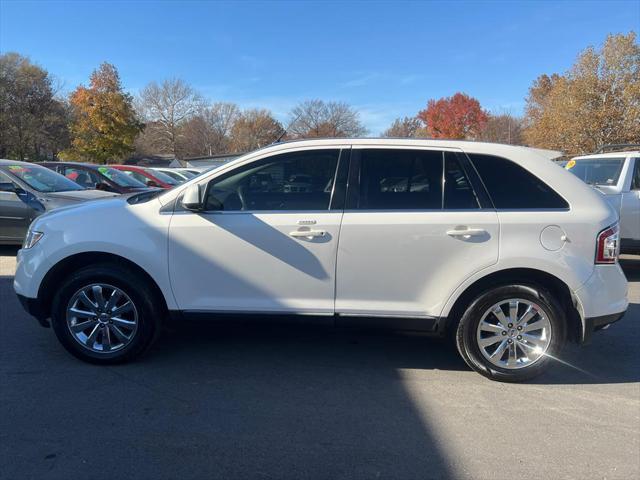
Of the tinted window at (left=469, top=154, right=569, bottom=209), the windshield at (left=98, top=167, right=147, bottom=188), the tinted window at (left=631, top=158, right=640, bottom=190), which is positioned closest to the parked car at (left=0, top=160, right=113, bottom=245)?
the windshield at (left=98, top=167, right=147, bottom=188)

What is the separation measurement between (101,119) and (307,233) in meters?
39.4

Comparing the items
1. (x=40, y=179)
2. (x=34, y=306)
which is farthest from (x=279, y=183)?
(x=40, y=179)

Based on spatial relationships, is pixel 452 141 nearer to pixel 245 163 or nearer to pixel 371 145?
pixel 371 145

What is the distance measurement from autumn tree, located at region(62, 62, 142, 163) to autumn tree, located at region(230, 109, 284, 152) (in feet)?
85.3

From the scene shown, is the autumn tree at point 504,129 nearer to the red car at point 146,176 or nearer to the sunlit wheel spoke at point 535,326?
the red car at point 146,176

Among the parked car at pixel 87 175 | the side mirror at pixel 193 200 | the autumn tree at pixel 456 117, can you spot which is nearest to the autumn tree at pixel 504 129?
the autumn tree at pixel 456 117

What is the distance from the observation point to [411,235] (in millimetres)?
3646

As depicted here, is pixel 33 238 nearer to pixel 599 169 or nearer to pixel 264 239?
pixel 264 239

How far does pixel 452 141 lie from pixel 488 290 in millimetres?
1271

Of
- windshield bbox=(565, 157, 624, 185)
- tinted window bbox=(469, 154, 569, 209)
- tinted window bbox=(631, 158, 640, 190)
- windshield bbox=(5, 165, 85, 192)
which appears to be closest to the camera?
tinted window bbox=(469, 154, 569, 209)

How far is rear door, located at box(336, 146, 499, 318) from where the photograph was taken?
3646 millimetres

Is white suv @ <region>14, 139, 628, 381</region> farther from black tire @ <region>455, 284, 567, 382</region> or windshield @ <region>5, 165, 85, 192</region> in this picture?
windshield @ <region>5, 165, 85, 192</region>

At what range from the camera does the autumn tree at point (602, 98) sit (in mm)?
21172

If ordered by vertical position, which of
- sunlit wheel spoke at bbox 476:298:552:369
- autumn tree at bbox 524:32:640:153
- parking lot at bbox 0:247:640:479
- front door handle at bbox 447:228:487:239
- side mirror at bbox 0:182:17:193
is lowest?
parking lot at bbox 0:247:640:479
